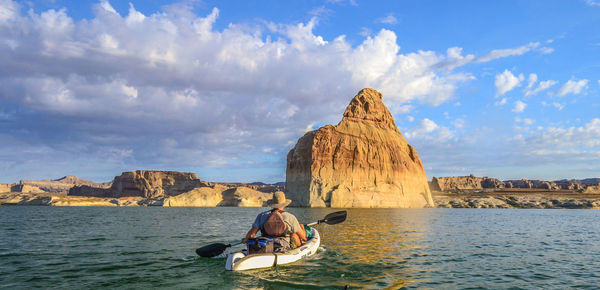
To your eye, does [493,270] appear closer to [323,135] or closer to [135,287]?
[135,287]

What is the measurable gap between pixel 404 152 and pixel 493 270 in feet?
255

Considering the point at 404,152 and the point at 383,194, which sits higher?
the point at 404,152

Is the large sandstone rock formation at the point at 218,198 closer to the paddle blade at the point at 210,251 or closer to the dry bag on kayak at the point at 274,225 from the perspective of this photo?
the paddle blade at the point at 210,251

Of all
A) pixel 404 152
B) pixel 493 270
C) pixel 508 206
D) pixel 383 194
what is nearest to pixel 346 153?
pixel 383 194

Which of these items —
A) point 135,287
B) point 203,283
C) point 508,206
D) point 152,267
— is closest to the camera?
point 135,287

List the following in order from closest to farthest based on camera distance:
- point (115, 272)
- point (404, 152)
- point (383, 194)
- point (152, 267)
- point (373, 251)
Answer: point (115, 272) → point (152, 267) → point (373, 251) → point (383, 194) → point (404, 152)

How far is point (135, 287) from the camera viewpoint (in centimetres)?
788

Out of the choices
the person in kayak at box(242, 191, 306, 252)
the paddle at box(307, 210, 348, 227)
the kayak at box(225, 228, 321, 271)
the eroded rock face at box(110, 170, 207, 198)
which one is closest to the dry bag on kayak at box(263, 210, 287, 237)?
the person in kayak at box(242, 191, 306, 252)

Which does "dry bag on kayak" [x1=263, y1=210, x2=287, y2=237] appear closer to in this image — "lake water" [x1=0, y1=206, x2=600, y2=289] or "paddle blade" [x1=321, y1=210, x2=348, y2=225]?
"lake water" [x1=0, y1=206, x2=600, y2=289]

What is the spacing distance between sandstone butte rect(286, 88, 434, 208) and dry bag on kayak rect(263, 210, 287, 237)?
184 feet

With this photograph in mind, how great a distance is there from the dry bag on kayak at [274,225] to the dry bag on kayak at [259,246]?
1.25 feet

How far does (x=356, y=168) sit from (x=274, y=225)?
6319 centimetres

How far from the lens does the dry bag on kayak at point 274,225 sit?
10.7 meters

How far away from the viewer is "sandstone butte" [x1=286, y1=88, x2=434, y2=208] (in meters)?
69.2
